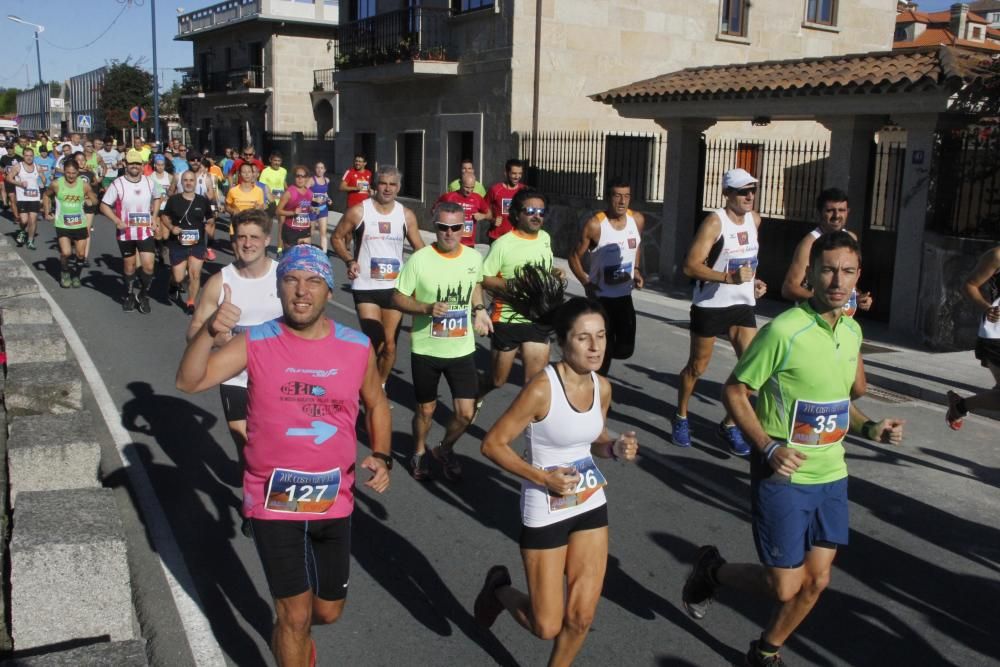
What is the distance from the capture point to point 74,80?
78938mm

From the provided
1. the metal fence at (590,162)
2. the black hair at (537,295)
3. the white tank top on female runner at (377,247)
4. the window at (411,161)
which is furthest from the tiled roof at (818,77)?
the black hair at (537,295)

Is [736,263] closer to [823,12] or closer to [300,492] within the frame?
[300,492]

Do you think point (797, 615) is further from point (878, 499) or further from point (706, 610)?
point (878, 499)

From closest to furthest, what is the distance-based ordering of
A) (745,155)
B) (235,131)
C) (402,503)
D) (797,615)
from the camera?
(797,615) < (402,503) < (745,155) < (235,131)

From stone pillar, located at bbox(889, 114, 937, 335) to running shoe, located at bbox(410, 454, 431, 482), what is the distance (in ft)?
26.2

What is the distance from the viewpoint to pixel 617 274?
742 cm

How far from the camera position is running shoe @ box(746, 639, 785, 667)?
12.6ft

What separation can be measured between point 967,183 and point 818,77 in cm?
307

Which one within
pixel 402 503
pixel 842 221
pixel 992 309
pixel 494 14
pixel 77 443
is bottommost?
pixel 402 503

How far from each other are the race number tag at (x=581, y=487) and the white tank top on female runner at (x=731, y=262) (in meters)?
3.44

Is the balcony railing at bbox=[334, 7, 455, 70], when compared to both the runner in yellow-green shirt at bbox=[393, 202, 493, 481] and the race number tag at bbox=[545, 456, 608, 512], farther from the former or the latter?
the race number tag at bbox=[545, 456, 608, 512]

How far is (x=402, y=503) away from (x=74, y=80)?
8353 centimetres

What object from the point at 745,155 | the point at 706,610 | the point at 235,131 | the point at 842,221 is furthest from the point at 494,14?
the point at 235,131

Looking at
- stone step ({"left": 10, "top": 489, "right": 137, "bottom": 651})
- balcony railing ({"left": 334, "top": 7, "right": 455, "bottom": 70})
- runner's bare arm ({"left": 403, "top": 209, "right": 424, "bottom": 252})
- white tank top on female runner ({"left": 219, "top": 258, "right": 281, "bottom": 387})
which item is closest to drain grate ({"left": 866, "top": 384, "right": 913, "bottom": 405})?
runner's bare arm ({"left": 403, "top": 209, "right": 424, "bottom": 252})
